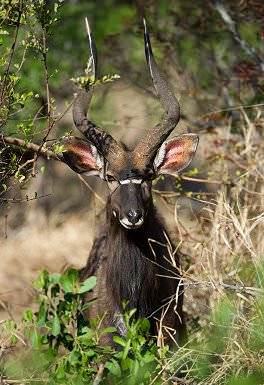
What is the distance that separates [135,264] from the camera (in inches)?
301

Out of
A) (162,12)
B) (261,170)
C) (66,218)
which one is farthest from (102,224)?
(162,12)

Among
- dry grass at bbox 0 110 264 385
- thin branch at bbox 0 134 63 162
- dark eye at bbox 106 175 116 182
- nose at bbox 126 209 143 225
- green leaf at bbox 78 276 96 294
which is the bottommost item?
dry grass at bbox 0 110 264 385

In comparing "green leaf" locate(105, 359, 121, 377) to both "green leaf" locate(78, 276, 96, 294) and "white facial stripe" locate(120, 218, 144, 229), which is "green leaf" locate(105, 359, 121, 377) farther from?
"white facial stripe" locate(120, 218, 144, 229)

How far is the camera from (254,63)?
36.4 ft

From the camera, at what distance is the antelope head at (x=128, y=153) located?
7.36m

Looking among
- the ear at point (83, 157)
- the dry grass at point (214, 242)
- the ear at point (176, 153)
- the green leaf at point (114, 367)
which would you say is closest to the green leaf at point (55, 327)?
the green leaf at point (114, 367)

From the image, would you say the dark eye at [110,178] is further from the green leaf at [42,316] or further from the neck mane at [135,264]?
the green leaf at [42,316]

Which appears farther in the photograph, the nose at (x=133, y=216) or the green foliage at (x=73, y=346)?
the nose at (x=133, y=216)

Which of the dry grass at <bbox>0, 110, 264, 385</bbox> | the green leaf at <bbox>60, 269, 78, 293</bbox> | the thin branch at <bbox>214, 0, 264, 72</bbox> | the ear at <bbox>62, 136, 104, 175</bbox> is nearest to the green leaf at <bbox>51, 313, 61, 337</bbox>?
the green leaf at <bbox>60, 269, 78, 293</bbox>

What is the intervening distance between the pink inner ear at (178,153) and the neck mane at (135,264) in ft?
1.20

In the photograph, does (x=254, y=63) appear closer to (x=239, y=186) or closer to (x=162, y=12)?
(x=162, y=12)

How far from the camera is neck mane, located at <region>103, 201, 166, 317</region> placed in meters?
7.59

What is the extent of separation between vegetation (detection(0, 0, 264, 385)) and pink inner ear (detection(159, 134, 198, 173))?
1.31ft

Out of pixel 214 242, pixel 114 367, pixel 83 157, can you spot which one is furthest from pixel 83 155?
pixel 114 367
